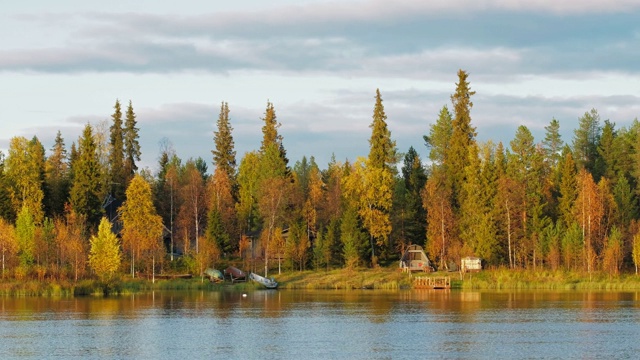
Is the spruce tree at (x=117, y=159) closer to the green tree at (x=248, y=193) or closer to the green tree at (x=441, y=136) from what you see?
the green tree at (x=248, y=193)

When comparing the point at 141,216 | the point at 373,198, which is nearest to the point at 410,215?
the point at 373,198

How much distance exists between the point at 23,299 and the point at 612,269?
199 feet

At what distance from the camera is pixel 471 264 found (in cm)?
10756

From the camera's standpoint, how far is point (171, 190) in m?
126

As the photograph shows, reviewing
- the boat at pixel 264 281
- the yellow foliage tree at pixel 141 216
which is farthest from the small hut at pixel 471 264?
the yellow foliage tree at pixel 141 216

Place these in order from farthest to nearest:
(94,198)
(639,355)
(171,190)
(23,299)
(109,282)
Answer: (171,190) → (94,198) → (109,282) → (23,299) → (639,355)

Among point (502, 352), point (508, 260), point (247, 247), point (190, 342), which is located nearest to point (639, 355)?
point (502, 352)

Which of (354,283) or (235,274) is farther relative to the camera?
(235,274)

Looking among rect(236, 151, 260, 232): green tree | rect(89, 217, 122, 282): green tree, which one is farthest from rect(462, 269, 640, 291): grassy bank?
rect(89, 217, 122, 282): green tree

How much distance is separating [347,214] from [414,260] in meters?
10.1

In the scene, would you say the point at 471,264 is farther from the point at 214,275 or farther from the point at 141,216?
the point at 141,216

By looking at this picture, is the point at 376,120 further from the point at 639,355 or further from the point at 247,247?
the point at 639,355

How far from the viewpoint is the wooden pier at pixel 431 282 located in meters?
103

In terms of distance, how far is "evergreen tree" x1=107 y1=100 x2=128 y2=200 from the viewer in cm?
13350
